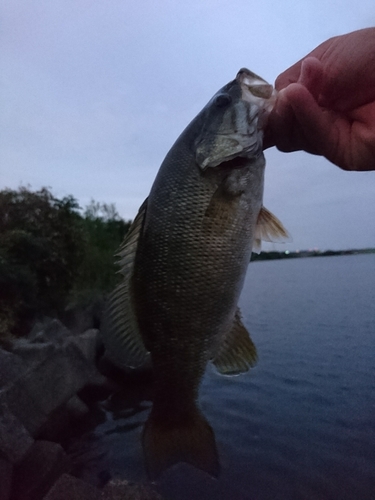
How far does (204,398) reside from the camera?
14188 mm

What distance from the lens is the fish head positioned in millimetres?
2600

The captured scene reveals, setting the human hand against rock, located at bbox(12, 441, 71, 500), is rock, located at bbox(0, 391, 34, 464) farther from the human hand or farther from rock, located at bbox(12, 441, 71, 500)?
the human hand

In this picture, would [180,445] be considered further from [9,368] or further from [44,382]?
[44,382]

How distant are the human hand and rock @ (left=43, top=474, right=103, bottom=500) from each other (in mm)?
5504

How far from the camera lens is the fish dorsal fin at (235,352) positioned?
111 inches

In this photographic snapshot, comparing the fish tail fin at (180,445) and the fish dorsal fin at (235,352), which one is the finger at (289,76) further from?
the fish tail fin at (180,445)

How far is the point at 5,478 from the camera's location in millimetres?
6105

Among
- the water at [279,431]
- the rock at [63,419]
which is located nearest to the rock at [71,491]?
the water at [279,431]

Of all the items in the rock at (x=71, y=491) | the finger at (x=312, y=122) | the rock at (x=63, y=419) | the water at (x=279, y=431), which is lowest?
the water at (x=279, y=431)

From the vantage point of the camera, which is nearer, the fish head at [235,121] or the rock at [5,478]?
the fish head at [235,121]

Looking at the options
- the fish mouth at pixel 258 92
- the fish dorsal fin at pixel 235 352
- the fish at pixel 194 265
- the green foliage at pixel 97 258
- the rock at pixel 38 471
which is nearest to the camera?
the fish at pixel 194 265

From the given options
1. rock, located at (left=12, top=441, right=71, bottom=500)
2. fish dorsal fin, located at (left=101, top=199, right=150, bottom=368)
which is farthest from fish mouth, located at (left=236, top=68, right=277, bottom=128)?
rock, located at (left=12, top=441, right=71, bottom=500)

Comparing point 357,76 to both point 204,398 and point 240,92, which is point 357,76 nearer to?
point 240,92

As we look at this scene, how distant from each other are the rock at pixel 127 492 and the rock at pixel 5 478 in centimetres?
134
